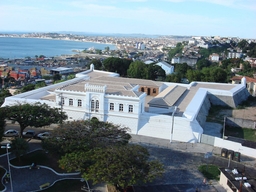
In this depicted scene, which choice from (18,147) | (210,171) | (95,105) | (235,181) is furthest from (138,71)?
(235,181)

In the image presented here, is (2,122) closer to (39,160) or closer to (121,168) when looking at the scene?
(39,160)

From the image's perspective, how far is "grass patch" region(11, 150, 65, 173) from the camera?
56.5 feet

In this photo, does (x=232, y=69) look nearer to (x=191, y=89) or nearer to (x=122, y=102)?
(x=191, y=89)

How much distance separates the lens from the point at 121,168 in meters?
13.0

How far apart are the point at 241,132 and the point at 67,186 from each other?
1733cm

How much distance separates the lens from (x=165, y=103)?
25.3m

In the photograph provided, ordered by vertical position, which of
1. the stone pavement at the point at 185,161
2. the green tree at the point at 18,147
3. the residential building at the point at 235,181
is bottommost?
the stone pavement at the point at 185,161

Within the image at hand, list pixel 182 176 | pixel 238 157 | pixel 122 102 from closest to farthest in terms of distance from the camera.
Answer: pixel 182 176 → pixel 238 157 → pixel 122 102

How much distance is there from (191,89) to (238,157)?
1594 centimetres

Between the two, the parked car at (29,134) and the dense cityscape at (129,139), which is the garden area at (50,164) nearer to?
the dense cityscape at (129,139)

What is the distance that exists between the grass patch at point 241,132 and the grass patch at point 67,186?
15.2m

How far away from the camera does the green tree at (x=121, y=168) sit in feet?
42.4

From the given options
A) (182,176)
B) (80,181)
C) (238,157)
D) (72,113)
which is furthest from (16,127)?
(238,157)

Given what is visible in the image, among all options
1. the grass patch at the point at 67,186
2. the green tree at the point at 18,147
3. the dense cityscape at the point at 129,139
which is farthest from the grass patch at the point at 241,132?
the green tree at the point at 18,147
